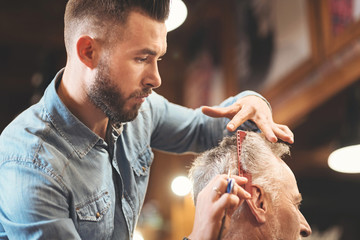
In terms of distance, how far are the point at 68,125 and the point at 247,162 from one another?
26.5 inches

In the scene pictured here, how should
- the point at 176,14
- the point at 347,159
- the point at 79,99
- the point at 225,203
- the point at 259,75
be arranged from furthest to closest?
the point at 259,75 < the point at 347,159 < the point at 176,14 < the point at 79,99 < the point at 225,203

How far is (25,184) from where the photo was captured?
1.28 metres

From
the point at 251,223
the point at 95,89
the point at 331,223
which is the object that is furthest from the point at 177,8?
the point at 331,223

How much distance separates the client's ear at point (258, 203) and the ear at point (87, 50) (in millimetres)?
736

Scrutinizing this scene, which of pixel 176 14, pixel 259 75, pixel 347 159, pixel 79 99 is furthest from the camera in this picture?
pixel 259 75

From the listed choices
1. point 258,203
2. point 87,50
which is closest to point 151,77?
point 87,50

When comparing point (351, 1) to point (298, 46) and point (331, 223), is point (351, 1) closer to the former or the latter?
point (298, 46)

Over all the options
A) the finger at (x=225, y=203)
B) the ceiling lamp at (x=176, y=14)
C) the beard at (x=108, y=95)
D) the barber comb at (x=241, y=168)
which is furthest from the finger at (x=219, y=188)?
the ceiling lamp at (x=176, y=14)

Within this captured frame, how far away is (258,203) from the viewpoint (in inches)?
62.4

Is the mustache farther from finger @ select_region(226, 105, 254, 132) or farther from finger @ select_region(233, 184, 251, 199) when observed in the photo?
finger @ select_region(233, 184, 251, 199)

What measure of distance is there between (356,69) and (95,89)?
2354mm

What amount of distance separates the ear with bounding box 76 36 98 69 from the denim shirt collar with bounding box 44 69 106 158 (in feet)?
0.54

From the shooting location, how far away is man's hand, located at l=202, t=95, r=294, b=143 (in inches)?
62.7

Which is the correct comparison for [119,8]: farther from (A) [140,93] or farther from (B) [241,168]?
(B) [241,168]
